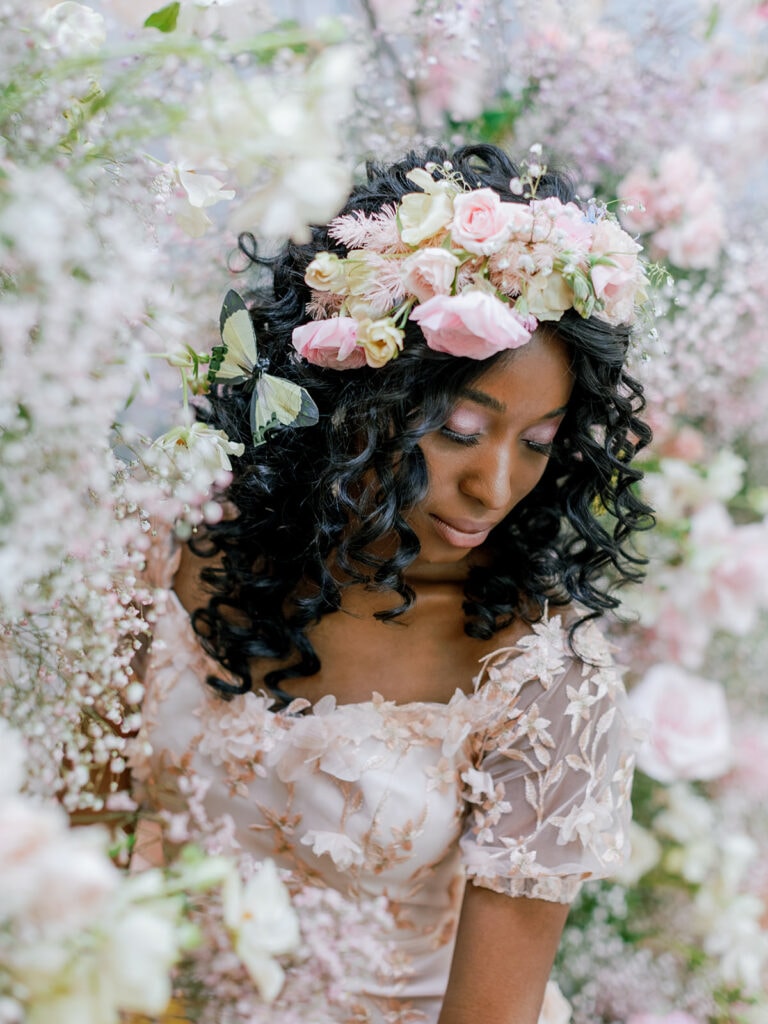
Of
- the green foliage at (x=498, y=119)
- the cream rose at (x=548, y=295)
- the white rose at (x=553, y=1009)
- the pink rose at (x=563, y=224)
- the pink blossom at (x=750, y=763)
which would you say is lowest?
the pink blossom at (x=750, y=763)

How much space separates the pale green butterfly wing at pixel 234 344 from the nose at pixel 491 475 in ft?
0.85

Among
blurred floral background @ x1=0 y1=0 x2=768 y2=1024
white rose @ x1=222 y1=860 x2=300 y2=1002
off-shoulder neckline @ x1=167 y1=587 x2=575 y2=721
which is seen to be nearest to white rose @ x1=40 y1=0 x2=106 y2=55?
blurred floral background @ x1=0 y1=0 x2=768 y2=1024

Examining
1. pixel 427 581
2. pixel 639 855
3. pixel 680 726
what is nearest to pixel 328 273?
pixel 427 581

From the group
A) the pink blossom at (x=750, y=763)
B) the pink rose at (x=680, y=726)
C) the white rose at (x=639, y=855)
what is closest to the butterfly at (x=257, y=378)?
the pink rose at (x=680, y=726)

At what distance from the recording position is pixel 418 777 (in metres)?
1.18

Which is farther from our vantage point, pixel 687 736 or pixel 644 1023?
pixel 687 736

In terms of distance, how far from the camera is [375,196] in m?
1.07

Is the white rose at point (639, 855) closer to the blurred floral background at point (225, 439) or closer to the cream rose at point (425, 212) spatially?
the blurred floral background at point (225, 439)

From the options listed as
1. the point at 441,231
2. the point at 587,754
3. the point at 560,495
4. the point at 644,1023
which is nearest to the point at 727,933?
the point at 644,1023

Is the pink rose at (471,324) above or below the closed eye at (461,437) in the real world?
above

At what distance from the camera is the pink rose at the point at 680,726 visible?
1.68m

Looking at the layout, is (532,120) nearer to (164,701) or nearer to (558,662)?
(558,662)

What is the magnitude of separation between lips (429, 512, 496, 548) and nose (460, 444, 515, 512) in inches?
1.8

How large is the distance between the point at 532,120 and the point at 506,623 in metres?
0.85
